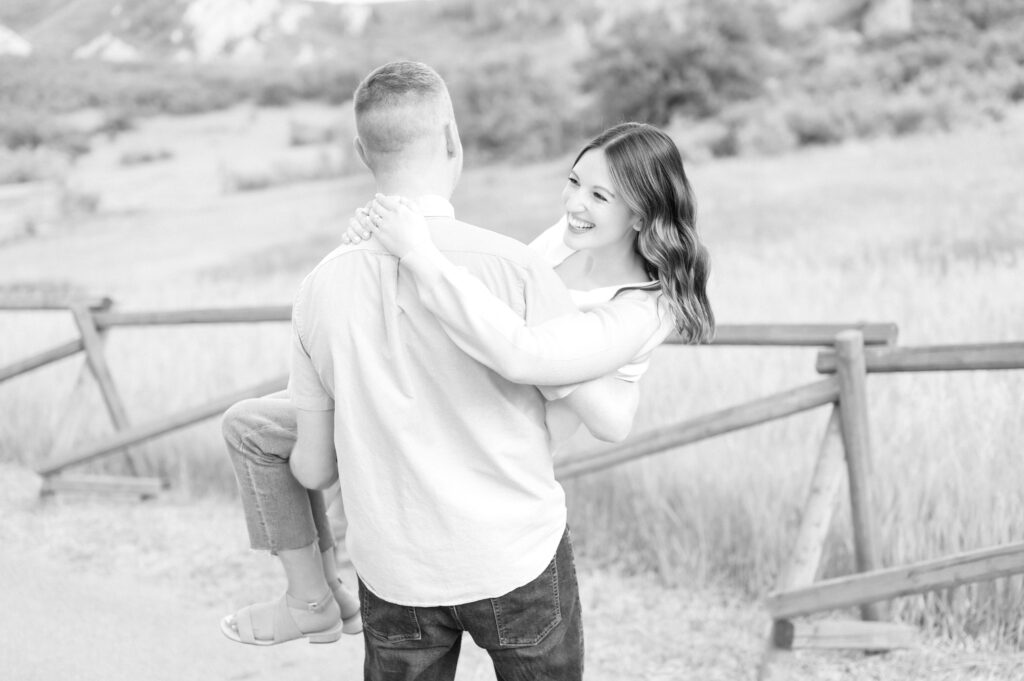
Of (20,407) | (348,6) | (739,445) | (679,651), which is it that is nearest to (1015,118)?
(739,445)

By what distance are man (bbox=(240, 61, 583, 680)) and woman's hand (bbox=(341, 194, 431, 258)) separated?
4 cm

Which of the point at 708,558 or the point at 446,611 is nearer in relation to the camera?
the point at 446,611

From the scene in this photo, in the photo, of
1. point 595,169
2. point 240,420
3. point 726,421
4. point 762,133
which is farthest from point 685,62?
point 240,420

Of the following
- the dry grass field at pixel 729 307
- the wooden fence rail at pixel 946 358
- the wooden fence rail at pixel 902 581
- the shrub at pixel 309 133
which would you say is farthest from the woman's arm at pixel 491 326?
the shrub at pixel 309 133

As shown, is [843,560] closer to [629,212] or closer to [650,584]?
[650,584]

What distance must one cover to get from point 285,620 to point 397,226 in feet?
2.49

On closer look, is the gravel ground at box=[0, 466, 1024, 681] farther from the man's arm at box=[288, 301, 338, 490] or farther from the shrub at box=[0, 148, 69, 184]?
the shrub at box=[0, 148, 69, 184]

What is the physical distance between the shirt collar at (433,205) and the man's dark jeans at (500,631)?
0.52 m

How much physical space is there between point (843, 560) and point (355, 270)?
2.55 m

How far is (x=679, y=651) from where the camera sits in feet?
10.2

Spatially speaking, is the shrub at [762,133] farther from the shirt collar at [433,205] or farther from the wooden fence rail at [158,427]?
the shirt collar at [433,205]

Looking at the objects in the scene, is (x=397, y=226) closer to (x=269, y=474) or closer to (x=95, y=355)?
(x=269, y=474)

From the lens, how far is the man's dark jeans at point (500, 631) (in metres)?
1.41

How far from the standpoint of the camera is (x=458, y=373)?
1.30 meters
